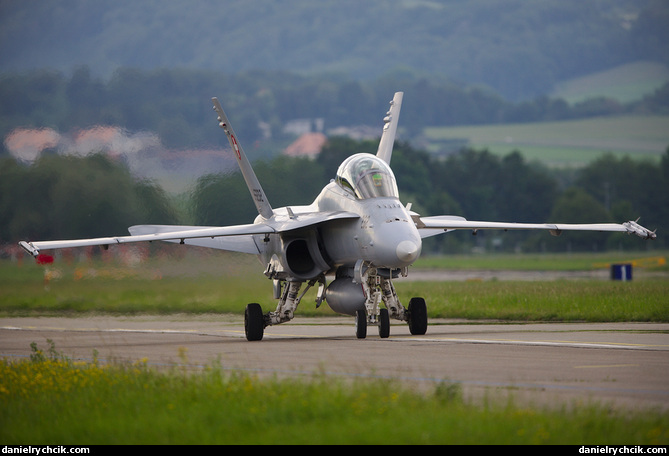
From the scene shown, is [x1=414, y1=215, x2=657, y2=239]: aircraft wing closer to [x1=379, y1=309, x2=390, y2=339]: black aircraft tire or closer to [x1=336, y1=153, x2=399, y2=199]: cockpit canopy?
[x1=336, y1=153, x2=399, y2=199]: cockpit canopy

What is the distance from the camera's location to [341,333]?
20.0 meters

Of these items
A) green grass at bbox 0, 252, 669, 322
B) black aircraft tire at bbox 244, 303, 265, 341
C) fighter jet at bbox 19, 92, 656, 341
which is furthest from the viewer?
green grass at bbox 0, 252, 669, 322

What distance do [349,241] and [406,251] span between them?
1.85 meters

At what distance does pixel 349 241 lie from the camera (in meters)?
18.3

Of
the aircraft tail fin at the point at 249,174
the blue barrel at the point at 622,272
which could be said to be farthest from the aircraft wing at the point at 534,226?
the blue barrel at the point at 622,272

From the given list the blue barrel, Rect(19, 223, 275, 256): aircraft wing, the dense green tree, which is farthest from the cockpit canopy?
the blue barrel

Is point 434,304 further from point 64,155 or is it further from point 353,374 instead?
point 353,374

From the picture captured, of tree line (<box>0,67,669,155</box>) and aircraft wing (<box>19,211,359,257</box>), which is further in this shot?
tree line (<box>0,67,669,155</box>)

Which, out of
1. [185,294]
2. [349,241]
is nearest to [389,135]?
[349,241]

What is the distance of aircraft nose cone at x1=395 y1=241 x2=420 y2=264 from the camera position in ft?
54.8

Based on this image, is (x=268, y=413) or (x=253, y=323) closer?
(x=268, y=413)

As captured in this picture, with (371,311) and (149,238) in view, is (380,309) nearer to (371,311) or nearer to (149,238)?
(371,311)

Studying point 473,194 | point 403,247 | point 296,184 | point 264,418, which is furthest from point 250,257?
point 473,194

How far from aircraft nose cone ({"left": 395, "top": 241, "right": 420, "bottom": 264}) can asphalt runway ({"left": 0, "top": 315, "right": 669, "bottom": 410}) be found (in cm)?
136
